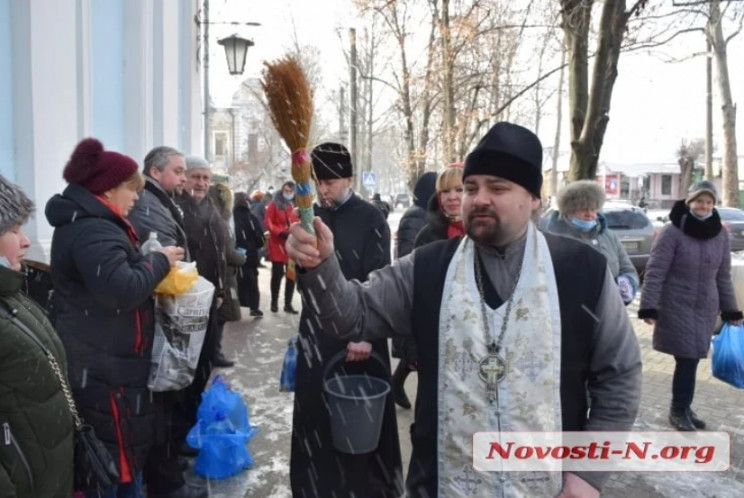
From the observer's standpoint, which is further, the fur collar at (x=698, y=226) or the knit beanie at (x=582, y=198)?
the fur collar at (x=698, y=226)

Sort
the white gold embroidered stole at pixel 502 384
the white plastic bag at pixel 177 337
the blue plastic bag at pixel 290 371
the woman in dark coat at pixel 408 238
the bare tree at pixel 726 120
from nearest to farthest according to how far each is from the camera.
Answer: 1. the white gold embroidered stole at pixel 502 384
2. the white plastic bag at pixel 177 337
3. the blue plastic bag at pixel 290 371
4. the woman in dark coat at pixel 408 238
5. the bare tree at pixel 726 120

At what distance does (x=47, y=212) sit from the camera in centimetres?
259

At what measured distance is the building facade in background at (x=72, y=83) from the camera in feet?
15.7

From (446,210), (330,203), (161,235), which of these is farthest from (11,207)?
(446,210)

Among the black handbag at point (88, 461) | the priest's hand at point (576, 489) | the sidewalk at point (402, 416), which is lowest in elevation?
the sidewalk at point (402, 416)

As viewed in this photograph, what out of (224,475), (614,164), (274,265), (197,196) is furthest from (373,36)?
(614,164)

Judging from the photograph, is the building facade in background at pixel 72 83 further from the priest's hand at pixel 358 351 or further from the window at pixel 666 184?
the window at pixel 666 184

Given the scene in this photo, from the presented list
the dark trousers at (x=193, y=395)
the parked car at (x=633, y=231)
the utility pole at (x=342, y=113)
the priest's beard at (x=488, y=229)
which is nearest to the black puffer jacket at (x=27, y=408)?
the priest's beard at (x=488, y=229)

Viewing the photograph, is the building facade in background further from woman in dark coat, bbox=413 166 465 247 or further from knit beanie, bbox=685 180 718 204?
knit beanie, bbox=685 180 718 204

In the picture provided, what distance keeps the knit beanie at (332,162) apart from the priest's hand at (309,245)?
1.30 metres

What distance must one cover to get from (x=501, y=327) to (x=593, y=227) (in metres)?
2.80

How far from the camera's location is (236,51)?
853 centimetres

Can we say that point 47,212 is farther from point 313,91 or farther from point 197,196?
point 197,196

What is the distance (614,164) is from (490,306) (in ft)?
182
